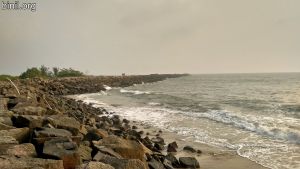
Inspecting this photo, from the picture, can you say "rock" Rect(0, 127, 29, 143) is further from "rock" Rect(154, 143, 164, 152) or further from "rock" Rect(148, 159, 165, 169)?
"rock" Rect(154, 143, 164, 152)

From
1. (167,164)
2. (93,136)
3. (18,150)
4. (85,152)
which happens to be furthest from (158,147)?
(18,150)

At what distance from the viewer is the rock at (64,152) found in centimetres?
550

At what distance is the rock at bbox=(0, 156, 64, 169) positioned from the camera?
484cm

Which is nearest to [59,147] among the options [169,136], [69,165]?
[69,165]

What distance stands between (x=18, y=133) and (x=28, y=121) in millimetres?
851

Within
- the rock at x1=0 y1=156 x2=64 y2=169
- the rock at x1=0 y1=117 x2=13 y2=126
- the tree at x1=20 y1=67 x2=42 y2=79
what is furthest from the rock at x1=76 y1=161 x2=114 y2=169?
the tree at x1=20 y1=67 x2=42 y2=79

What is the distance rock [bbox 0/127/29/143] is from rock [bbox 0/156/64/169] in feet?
5.22

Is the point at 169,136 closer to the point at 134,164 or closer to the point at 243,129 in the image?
the point at 243,129

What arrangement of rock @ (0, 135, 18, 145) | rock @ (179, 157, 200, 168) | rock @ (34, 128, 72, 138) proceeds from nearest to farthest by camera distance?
rock @ (0, 135, 18, 145)
rock @ (34, 128, 72, 138)
rock @ (179, 157, 200, 168)

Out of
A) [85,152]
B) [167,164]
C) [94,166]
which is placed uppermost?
[94,166]

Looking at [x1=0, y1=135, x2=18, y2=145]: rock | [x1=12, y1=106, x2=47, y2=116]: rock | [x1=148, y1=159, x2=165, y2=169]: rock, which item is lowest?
[x1=148, y1=159, x2=165, y2=169]: rock

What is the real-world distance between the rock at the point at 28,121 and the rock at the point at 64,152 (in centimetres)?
174

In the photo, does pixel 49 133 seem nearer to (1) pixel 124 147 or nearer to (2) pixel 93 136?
(2) pixel 93 136

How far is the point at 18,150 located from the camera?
568 cm
